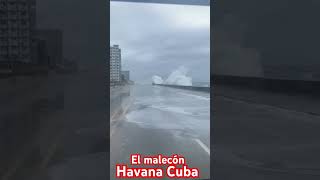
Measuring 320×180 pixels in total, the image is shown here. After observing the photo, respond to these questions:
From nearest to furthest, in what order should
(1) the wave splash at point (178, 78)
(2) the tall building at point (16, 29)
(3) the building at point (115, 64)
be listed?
(2) the tall building at point (16, 29) → (3) the building at point (115, 64) → (1) the wave splash at point (178, 78)

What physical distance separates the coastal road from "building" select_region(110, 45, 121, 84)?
127 mm

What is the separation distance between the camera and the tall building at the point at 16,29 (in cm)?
186

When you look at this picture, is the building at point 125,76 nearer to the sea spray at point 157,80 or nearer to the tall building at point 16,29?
the sea spray at point 157,80

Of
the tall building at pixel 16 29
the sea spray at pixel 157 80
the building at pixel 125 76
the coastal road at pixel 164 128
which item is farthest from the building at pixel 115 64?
the tall building at pixel 16 29

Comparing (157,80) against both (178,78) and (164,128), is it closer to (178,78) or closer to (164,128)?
(178,78)

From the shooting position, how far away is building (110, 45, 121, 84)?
6.64 feet

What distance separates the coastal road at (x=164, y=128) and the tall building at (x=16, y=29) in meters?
0.57

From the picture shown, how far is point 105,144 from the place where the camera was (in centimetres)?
202
